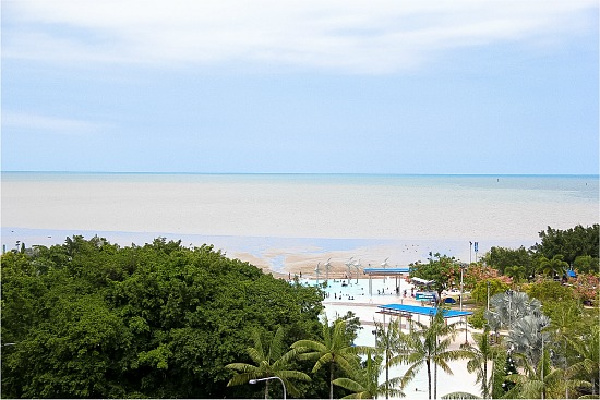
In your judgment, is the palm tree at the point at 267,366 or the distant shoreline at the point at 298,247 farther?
the distant shoreline at the point at 298,247

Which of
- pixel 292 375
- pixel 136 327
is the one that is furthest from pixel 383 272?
pixel 136 327

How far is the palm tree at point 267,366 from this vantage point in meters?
16.5

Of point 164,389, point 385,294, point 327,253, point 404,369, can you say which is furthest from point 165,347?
point 327,253

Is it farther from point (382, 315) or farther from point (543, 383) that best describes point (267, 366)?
point (382, 315)


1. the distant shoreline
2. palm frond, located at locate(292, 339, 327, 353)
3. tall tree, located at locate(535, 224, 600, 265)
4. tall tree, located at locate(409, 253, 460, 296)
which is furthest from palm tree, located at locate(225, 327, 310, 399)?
the distant shoreline

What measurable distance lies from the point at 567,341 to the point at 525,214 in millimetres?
80513

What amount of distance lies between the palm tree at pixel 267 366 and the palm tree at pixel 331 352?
0.38 meters

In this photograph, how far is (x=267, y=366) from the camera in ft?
54.4

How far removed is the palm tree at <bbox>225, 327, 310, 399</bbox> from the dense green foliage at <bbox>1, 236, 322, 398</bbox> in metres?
0.56

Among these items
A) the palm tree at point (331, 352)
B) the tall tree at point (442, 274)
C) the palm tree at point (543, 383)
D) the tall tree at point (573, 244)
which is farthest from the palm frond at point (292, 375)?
the tall tree at point (573, 244)

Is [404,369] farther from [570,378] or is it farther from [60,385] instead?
[60,385]

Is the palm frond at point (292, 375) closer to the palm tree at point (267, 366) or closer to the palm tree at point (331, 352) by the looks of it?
the palm tree at point (267, 366)

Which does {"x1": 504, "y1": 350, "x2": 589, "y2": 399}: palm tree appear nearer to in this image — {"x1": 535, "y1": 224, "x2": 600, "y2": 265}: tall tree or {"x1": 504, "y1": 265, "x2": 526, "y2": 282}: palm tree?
{"x1": 504, "y1": 265, "x2": 526, "y2": 282}: palm tree

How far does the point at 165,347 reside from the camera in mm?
17266
